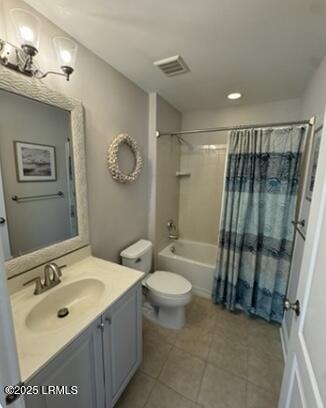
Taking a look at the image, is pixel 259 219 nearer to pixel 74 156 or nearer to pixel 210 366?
pixel 210 366

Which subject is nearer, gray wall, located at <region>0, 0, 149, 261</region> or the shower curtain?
gray wall, located at <region>0, 0, 149, 261</region>

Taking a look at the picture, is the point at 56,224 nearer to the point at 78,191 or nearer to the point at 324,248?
the point at 78,191

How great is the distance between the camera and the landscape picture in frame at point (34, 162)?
115cm

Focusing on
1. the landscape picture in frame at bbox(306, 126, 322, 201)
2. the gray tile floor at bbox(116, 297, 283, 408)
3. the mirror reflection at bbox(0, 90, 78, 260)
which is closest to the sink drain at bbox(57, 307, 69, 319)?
the mirror reflection at bbox(0, 90, 78, 260)

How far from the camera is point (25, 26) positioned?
3.25 ft

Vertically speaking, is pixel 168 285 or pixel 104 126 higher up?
pixel 104 126

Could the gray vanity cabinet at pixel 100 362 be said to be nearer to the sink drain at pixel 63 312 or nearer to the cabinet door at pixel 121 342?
the cabinet door at pixel 121 342

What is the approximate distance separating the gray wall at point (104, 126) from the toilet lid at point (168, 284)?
0.46 meters

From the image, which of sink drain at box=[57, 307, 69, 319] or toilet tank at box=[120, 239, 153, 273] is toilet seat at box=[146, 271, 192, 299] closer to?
toilet tank at box=[120, 239, 153, 273]

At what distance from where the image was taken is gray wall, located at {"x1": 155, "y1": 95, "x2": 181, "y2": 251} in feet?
7.85

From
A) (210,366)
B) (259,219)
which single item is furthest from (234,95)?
(210,366)

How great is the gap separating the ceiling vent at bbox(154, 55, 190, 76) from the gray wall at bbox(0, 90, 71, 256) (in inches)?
34.2

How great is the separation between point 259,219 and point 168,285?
114 centimetres

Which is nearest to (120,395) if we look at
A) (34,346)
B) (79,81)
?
(34,346)
